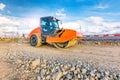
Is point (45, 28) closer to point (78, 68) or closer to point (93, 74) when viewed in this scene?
point (78, 68)

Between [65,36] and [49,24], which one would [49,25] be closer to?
[49,24]

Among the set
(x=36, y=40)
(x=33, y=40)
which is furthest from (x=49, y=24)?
(x=33, y=40)

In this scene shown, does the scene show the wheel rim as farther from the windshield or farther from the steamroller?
the windshield

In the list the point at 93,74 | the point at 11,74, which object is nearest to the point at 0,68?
the point at 11,74

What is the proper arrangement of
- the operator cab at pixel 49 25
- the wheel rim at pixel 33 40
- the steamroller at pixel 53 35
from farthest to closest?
the wheel rim at pixel 33 40 → the operator cab at pixel 49 25 → the steamroller at pixel 53 35

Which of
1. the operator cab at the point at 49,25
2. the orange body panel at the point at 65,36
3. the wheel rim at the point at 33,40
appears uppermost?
the operator cab at the point at 49,25

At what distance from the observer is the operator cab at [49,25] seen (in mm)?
12398

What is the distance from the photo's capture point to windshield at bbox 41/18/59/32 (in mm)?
12422

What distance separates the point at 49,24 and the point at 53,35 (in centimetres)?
104

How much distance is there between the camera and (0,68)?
763 cm

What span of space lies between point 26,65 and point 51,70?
1639mm

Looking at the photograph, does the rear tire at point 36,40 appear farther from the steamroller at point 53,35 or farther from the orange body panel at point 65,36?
the orange body panel at point 65,36

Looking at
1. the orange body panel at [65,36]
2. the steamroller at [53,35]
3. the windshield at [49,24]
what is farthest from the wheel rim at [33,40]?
the orange body panel at [65,36]

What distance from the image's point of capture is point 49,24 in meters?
12.5
